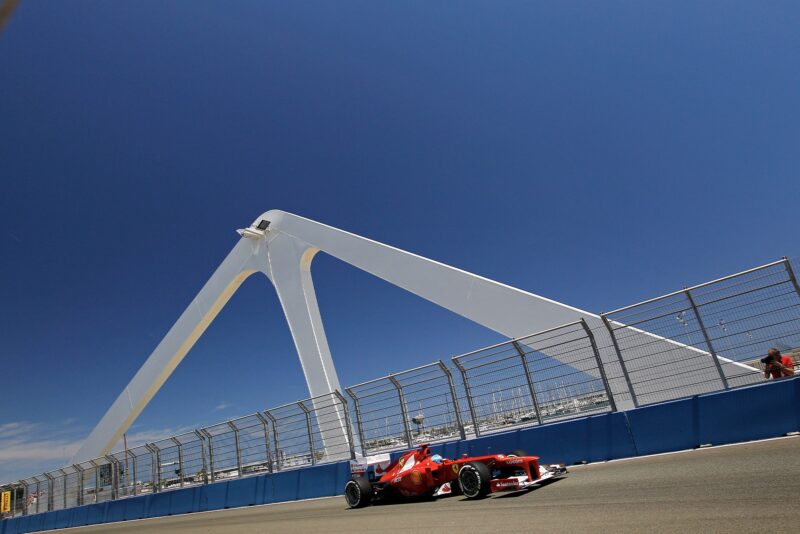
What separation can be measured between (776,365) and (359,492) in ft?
17.7

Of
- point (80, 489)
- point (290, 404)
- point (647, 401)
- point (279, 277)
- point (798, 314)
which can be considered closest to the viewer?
point (798, 314)

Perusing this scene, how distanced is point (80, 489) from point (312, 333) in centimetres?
949

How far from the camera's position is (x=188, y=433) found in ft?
42.6

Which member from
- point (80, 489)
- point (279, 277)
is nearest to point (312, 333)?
point (279, 277)

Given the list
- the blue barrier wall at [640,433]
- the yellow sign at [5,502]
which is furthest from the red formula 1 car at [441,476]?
the yellow sign at [5,502]

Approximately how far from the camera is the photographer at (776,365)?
18.6 feet

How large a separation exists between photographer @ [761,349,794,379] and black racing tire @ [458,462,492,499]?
3.40 metres

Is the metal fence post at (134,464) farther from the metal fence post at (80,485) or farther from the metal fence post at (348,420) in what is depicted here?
the metal fence post at (348,420)

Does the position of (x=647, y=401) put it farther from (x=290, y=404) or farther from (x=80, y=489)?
(x=80, y=489)

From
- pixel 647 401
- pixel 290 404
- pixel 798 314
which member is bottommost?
pixel 647 401

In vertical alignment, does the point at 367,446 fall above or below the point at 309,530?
above

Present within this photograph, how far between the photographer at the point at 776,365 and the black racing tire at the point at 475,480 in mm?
3399

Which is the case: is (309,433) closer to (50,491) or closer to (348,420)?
(348,420)

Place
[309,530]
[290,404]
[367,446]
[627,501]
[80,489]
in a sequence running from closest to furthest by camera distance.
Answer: [627,501] < [309,530] < [367,446] < [290,404] < [80,489]
